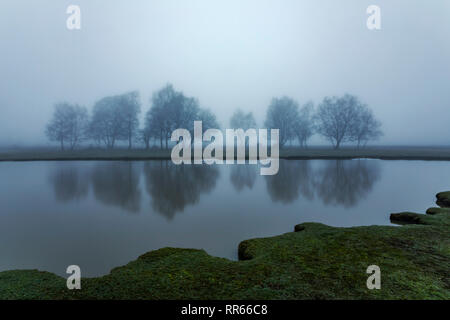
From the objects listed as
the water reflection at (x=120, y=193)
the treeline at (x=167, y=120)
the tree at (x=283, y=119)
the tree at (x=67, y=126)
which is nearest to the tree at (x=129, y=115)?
the treeline at (x=167, y=120)

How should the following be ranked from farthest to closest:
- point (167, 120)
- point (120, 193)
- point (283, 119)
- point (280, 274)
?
1. point (283, 119)
2. point (167, 120)
3. point (120, 193)
4. point (280, 274)

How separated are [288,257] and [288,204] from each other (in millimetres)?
7732

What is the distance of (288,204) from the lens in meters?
13.7

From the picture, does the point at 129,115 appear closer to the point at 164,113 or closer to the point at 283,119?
the point at 164,113

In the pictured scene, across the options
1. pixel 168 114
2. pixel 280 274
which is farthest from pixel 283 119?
pixel 280 274

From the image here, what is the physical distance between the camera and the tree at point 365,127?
62000 millimetres

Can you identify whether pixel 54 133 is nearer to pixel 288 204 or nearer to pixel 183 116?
pixel 183 116

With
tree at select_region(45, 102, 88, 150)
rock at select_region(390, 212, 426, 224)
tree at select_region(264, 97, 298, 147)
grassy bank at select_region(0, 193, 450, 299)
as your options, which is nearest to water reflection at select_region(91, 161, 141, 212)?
grassy bank at select_region(0, 193, 450, 299)

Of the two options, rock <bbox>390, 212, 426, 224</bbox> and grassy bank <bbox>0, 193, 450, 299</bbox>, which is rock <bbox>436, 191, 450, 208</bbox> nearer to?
A: rock <bbox>390, 212, 426, 224</bbox>

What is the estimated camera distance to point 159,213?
11.9 meters

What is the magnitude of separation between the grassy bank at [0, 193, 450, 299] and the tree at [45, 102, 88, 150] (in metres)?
60.6

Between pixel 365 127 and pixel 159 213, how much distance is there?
66.0m

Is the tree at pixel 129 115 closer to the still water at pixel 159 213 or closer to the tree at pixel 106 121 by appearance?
the tree at pixel 106 121

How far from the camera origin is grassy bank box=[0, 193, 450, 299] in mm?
4535
